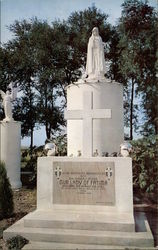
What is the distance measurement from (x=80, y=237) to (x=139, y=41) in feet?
30.3

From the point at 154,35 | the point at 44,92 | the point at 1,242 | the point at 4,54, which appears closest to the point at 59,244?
the point at 1,242

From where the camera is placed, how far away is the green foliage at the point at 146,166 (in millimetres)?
7160

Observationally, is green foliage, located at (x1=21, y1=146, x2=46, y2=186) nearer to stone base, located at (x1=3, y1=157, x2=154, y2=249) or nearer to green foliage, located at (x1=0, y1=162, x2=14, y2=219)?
green foliage, located at (x1=0, y1=162, x2=14, y2=219)

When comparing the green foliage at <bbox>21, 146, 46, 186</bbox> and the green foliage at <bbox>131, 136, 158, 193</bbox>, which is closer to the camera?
the green foliage at <bbox>131, 136, 158, 193</bbox>

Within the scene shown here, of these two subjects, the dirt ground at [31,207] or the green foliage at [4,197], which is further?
the green foliage at [4,197]

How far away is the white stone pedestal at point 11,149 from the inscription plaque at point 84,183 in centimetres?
456

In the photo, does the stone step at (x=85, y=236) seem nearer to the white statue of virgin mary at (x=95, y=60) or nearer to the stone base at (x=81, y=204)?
the stone base at (x=81, y=204)

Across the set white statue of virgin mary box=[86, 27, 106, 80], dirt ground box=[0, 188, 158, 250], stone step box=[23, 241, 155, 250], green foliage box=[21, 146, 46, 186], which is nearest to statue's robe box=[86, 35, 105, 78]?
white statue of virgin mary box=[86, 27, 106, 80]

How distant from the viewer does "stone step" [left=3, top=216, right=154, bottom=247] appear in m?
4.06

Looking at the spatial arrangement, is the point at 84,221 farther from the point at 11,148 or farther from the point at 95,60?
the point at 11,148

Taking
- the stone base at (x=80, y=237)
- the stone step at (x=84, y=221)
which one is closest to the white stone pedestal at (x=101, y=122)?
the stone step at (x=84, y=221)

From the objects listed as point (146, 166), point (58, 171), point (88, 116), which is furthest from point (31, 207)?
point (146, 166)

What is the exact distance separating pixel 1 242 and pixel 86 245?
4.17ft

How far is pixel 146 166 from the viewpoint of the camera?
7.48m
